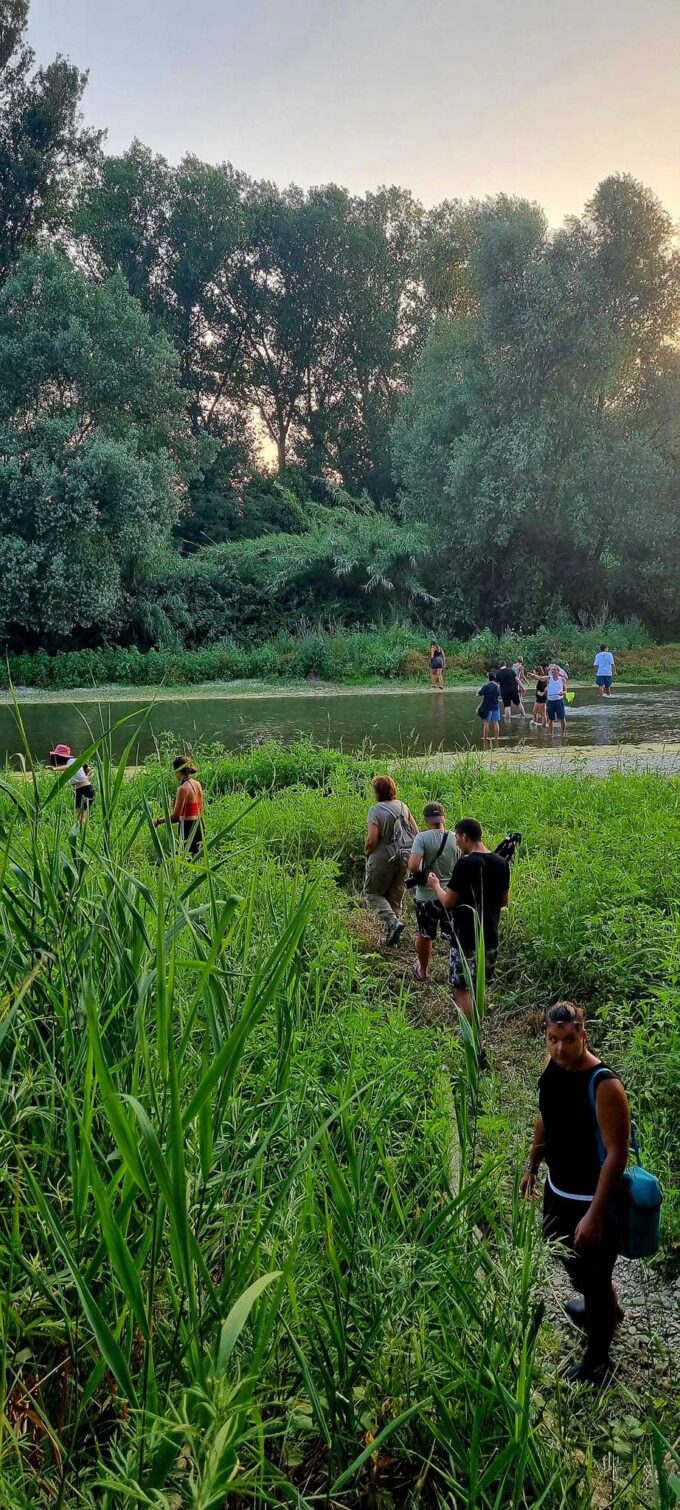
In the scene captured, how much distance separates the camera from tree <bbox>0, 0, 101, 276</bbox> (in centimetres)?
3650

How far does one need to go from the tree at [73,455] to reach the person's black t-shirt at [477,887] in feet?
87.3

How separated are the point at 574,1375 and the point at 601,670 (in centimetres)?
2281

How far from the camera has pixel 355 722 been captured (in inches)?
849

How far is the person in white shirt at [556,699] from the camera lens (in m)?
19.0

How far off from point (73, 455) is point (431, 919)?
2845 centimetres

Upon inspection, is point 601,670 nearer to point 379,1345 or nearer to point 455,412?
point 455,412

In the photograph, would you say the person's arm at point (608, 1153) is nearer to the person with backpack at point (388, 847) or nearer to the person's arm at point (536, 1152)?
the person's arm at point (536, 1152)

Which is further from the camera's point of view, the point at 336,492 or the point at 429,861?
the point at 336,492

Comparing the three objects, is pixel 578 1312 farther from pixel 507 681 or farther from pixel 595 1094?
pixel 507 681

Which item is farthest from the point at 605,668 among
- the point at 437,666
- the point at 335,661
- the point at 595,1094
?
the point at 595,1094

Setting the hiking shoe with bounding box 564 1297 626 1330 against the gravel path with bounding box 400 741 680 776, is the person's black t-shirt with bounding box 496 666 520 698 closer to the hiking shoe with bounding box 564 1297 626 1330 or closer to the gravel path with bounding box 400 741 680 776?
the gravel path with bounding box 400 741 680 776

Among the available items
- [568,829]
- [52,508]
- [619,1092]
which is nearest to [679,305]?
[52,508]

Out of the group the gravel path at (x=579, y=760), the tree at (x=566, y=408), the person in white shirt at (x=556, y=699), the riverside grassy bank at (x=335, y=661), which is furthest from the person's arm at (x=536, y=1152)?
the tree at (x=566, y=408)

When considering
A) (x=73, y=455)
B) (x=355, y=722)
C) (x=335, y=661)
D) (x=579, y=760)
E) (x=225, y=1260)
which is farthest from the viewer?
(x=335, y=661)
